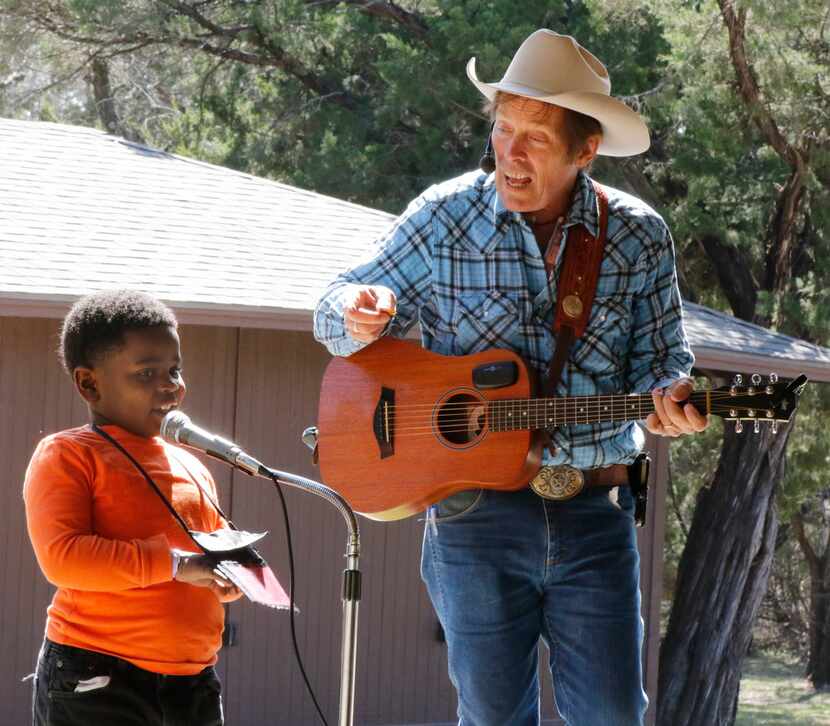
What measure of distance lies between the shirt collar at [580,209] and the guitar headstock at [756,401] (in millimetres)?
499

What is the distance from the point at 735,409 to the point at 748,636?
10509 mm

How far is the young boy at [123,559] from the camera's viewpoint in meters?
3.04

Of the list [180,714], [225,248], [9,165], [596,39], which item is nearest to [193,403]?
[225,248]

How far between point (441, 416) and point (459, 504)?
26cm

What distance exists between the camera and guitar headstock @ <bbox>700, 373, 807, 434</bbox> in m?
3.04

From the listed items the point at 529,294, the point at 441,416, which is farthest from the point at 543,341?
the point at 441,416

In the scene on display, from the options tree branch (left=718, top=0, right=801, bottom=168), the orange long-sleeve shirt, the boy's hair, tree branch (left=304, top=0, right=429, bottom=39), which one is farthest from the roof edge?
tree branch (left=304, top=0, right=429, bottom=39)

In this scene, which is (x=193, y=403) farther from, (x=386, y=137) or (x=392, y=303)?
(x=386, y=137)

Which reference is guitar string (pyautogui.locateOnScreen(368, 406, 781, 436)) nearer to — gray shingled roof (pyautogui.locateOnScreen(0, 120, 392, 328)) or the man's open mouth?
the man's open mouth

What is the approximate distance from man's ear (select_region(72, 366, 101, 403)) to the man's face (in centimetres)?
110

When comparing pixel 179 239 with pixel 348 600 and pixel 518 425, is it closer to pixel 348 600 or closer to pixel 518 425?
pixel 518 425

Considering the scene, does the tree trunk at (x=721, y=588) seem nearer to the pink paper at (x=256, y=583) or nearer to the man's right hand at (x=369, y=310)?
the man's right hand at (x=369, y=310)

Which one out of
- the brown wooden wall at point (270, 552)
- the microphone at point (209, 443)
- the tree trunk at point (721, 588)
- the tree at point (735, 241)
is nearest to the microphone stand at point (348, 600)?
the microphone at point (209, 443)

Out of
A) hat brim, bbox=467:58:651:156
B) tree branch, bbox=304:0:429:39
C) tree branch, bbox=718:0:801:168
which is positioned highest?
tree branch, bbox=304:0:429:39
